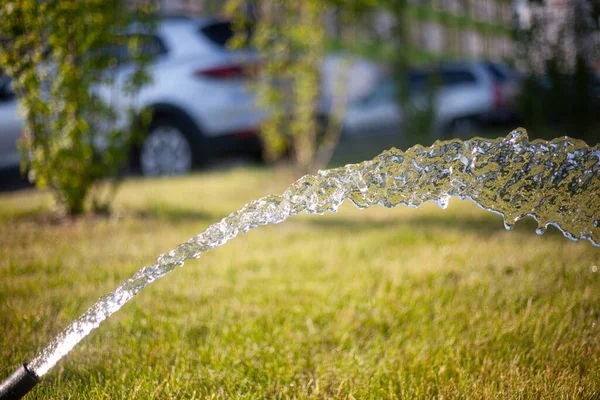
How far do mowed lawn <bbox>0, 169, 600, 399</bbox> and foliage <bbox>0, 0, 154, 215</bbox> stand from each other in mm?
418

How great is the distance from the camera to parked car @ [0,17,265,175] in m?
6.42

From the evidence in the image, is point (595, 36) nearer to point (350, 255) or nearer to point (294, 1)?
point (294, 1)

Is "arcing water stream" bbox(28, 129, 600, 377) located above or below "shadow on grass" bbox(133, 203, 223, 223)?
above

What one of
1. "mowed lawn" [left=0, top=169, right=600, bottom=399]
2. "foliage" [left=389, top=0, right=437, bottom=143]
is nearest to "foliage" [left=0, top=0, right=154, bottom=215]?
"mowed lawn" [left=0, top=169, right=600, bottom=399]

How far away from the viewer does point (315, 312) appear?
2600mm

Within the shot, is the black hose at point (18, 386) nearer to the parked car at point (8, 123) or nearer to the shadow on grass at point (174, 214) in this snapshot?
the shadow on grass at point (174, 214)

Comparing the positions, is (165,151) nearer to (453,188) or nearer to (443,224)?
(443,224)

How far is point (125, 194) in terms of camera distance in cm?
556

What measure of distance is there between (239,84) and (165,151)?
1205 mm

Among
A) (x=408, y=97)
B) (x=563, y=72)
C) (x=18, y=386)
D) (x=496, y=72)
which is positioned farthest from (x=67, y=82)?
(x=496, y=72)

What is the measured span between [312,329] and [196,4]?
476 inches

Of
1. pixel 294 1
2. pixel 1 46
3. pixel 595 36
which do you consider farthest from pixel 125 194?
pixel 595 36

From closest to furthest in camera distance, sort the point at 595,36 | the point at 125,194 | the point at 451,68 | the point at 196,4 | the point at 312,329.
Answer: the point at 312,329 → the point at 125,194 → the point at 595,36 → the point at 451,68 → the point at 196,4

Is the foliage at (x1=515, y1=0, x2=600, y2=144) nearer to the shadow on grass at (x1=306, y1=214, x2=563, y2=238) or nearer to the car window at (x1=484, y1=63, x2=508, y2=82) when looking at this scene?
the shadow on grass at (x1=306, y1=214, x2=563, y2=238)
